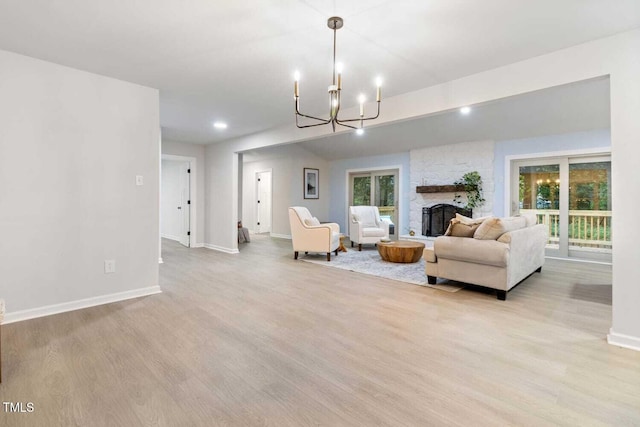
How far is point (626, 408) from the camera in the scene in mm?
1579

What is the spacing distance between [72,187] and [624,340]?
4840mm

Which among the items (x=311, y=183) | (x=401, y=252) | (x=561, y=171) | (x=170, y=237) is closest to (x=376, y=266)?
(x=401, y=252)

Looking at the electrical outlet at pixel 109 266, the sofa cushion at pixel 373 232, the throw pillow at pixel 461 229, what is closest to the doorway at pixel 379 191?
the sofa cushion at pixel 373 232

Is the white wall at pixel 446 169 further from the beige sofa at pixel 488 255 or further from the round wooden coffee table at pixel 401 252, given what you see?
the beige sofa at pixel 488 255

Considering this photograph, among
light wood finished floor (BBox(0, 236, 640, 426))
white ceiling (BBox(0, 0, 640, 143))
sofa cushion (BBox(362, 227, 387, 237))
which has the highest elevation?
white ceiling (BBox(0, 0, 640, 143))

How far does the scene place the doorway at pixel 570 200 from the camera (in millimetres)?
5273

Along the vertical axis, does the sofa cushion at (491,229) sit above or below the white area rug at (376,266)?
above

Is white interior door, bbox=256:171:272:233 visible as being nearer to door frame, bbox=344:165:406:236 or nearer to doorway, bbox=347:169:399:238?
door frame, bbox=344:165:406:236

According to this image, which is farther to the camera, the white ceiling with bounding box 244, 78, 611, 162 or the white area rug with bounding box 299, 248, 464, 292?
the white ceiling with bounding box 244, 78, 611, 162

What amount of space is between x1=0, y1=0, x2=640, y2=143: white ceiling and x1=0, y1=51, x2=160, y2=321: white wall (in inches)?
11.1

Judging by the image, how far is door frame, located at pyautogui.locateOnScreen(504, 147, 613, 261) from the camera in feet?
17.3

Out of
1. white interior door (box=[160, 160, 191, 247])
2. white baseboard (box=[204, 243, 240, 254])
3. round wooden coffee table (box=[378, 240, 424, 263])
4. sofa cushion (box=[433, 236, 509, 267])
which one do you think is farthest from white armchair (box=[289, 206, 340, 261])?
white interior door (box=[160, 160, 191, 247])

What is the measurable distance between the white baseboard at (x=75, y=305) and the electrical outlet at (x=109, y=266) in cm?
25

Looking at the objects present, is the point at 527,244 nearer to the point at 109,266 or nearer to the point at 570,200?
the point at 570,200
